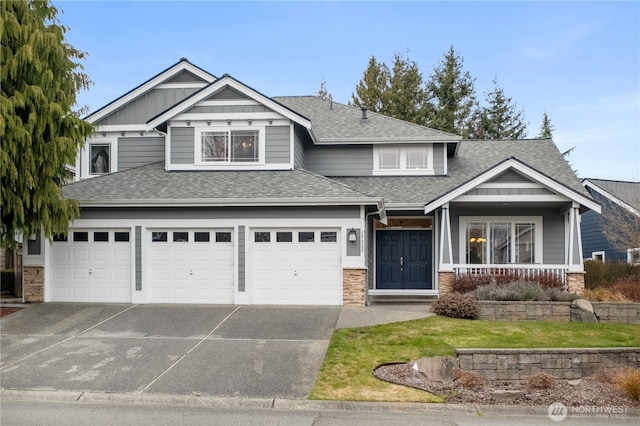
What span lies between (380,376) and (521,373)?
2472mm

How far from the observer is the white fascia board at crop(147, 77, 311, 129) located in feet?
55.9

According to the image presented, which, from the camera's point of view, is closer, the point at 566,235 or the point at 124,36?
the point at 124,36

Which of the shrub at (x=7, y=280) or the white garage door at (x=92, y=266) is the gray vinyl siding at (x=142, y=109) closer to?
the white garage door at (x=92, y=266)

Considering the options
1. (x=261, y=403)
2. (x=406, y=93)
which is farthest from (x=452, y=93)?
(x=261, y=403)

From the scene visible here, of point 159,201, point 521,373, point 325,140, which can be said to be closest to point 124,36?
point 159,201

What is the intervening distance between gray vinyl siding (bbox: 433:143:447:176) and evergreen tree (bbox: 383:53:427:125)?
2088cm

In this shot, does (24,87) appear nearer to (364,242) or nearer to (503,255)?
(364,242)

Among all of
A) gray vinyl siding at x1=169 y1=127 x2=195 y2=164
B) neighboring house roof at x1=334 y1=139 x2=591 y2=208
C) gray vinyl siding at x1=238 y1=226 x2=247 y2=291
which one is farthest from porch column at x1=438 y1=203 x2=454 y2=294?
gray vinyl siding at x1=169 y1=127 x2=195 y2=164

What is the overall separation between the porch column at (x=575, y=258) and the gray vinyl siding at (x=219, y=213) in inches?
243

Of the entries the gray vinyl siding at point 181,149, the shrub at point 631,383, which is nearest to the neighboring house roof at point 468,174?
the gray vinyl siding at point 181,149

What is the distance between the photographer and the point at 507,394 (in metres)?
8.82

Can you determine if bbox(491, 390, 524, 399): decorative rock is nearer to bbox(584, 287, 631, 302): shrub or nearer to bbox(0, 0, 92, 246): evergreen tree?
bbox(584, 287, 631, 302): shrub

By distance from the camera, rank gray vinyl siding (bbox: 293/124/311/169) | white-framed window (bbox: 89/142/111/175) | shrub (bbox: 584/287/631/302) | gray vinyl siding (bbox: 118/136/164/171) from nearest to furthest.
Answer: shrub (bbox: 584/287/631/302) < gray vinyl siding (bbox: 293/124/311/169) < gray vinyl siding (bbox: 118/136/164/171) < white-framed window (bbox: 89/142/111/175)

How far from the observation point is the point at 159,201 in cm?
1544
